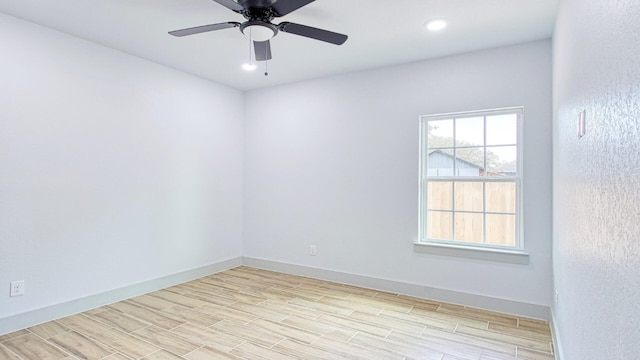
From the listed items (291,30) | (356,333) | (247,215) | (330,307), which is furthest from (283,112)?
(356,333)

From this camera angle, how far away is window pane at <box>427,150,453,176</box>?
3.73 m

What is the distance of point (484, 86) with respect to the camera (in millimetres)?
3473

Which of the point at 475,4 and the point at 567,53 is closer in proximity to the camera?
the point at 567,53

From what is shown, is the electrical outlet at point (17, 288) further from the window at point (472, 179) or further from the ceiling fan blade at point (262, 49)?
the window at point (472, 179)

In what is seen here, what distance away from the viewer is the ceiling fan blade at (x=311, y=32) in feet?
7.94

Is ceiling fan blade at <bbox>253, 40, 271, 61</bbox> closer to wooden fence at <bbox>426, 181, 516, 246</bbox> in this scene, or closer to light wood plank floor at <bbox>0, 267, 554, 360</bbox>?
wooden fence at <bbox>426, 181, 516, 246</bbox>

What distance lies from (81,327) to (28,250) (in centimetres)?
81

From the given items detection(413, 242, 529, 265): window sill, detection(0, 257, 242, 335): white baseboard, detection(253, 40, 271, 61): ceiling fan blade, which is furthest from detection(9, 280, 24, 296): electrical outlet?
detection(413, 242, 529, 265): window sill

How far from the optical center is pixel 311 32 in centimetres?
249

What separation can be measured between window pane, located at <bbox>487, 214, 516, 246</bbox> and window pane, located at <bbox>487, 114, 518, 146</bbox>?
2.46 feet

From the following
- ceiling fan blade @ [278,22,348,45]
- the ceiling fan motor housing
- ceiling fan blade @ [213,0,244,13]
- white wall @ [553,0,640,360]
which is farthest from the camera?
ceiling fan blade @ [278,22,348,45]

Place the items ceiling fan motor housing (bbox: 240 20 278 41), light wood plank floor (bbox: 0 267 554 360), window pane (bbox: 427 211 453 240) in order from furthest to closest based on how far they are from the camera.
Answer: window pane (bbox: 427 211 453 240) → light wood plank floor (bbox: 0 267 554 360) → ceiling fan motor housing (bbox: 240 20 278 41)

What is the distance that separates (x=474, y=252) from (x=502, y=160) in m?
0.97

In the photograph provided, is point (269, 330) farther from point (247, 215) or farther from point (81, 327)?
point (247, 215)
